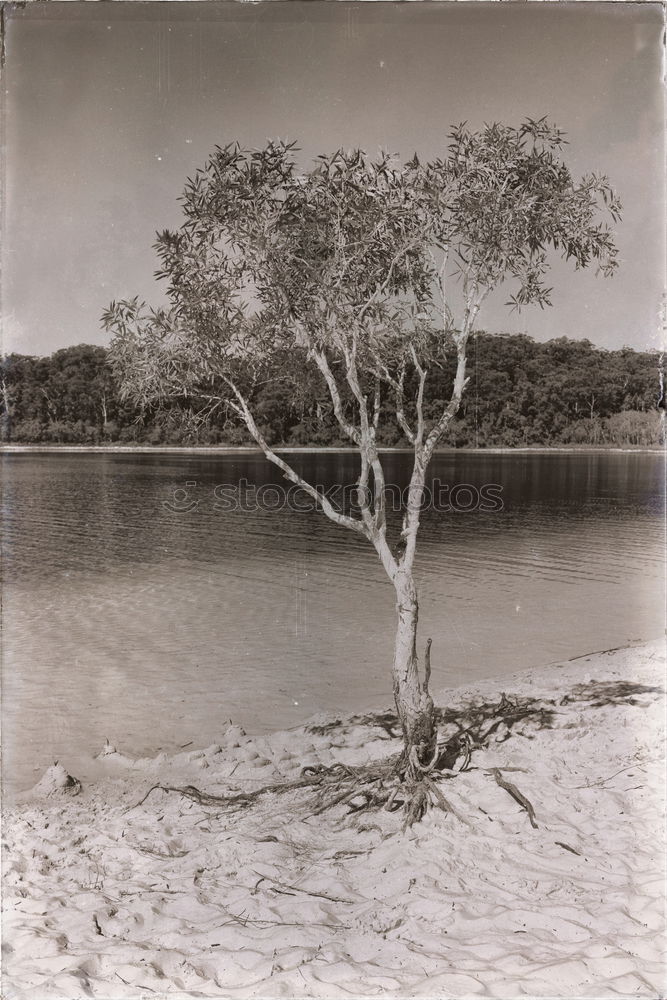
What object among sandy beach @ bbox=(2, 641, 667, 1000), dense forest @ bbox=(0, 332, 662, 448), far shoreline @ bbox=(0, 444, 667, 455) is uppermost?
dense forest @ bbox=(0, 332, 662, 448)

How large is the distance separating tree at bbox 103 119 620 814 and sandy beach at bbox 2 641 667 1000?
0.86 meters

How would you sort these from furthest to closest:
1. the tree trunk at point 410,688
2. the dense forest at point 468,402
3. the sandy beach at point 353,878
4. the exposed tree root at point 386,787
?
the dense forest at point 468,402
the tree trunk at point 410,688
the exposed tree root at point 386,787
the sandy beach at point 353,878

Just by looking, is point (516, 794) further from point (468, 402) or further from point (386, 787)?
point (468, 402)

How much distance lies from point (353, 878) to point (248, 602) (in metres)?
10.3

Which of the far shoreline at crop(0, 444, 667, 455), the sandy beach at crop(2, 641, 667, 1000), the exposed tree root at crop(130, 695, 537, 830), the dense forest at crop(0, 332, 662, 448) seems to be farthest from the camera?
the far shoreline at crop(0, 444, 667, 455)

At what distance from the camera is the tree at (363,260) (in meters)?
6.85

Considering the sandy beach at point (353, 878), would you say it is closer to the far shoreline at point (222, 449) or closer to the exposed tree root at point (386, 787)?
the exposed tree root at point (386, 787)

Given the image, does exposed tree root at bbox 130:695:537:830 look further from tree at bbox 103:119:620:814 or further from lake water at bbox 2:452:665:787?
lake water at bbox 2:452:665:787

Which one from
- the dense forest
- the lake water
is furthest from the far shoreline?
the lake water

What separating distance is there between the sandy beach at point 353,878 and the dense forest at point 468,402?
3.69 meters

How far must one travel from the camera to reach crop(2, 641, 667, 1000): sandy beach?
5105mm

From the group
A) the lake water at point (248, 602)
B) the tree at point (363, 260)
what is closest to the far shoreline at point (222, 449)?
the lake water at point (248, 602)

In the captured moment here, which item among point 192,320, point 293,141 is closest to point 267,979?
point 192,320

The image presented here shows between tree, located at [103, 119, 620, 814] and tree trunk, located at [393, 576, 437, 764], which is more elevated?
tree, located at [103, 119, 620, 814]
